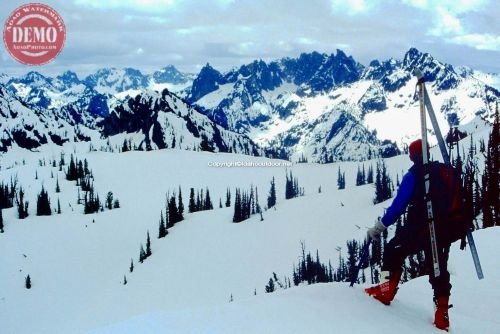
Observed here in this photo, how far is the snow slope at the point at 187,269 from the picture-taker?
10570 mm

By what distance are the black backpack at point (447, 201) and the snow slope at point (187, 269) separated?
2161 mm

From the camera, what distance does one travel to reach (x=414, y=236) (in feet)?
39.0

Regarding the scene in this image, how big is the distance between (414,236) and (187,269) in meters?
104

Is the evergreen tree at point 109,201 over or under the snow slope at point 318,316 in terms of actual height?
under

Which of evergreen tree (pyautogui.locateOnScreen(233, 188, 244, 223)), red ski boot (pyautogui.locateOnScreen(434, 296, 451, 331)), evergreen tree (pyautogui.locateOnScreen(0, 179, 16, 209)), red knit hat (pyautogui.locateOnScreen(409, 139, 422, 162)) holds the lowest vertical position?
evergreen tree (pyautogui.locateOnScreen(233, 188, 244, 223))

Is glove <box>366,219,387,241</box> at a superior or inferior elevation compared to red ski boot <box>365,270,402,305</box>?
superior

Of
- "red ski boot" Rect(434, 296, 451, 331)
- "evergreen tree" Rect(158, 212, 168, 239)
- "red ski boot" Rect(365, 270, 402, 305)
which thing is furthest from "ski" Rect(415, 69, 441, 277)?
"evergreen tree" Rect(158, 212, 168, 239)

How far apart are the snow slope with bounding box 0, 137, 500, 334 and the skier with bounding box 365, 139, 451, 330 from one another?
0.51 metres

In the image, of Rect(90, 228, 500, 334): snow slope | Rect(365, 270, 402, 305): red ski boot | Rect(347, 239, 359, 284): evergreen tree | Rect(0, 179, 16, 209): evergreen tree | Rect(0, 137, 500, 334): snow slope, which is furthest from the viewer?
Rect(0, 179, 16, 209): evergreen tree

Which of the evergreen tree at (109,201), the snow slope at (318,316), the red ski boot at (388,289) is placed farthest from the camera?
the evergreen tree at (109,201)

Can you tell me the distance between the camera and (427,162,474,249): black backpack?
1134cm

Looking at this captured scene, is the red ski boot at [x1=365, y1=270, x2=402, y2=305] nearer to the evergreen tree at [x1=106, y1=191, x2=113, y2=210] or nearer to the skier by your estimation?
the skier

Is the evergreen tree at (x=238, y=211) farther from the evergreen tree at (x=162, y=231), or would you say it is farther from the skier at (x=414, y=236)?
the skier at (x=414, y=236)

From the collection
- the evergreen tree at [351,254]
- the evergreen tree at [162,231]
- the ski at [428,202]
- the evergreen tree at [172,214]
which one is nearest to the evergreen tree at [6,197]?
the evergreen tree at [172,214]
